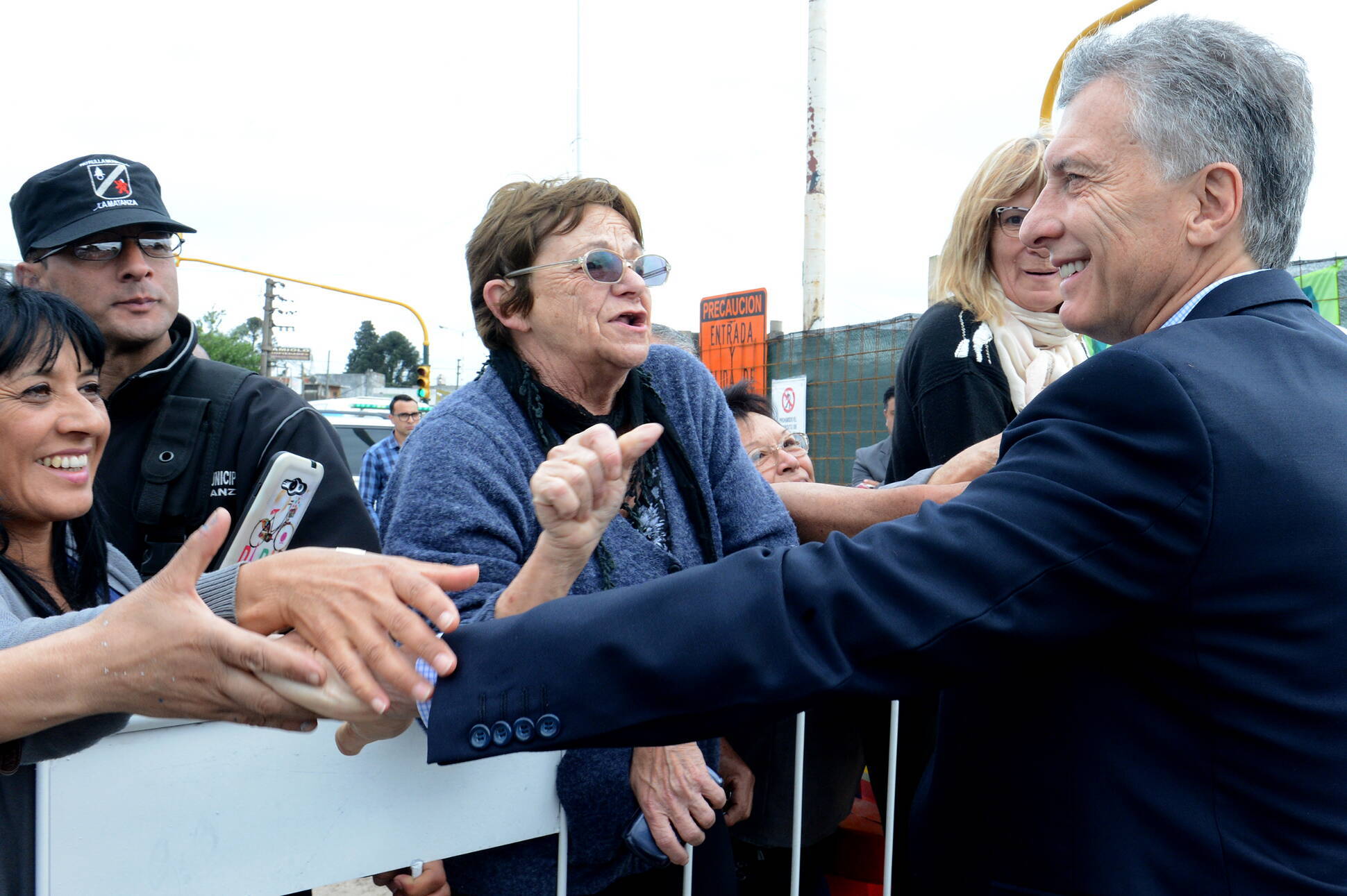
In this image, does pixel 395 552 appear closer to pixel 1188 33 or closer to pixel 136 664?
pixel 136 664

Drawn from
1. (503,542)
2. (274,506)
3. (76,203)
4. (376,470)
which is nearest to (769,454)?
(503,542)

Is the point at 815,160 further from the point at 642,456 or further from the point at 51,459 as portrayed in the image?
the point at 51,459

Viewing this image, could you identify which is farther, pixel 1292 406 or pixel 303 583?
pixel 303 583

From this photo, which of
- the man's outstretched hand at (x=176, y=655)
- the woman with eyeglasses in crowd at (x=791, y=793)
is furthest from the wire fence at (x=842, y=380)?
the man's outstretched hand at (x=176, y=655)

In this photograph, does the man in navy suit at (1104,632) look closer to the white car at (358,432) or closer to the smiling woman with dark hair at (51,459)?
A: the smiling woman with dark hair at (51,459)

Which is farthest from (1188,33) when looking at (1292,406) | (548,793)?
(548,793)

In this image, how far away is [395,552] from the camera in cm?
184

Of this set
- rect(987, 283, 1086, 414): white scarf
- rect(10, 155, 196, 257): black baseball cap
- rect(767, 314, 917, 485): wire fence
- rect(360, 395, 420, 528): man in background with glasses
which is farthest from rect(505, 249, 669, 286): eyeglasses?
rect(767, 314, 917, 485): wire fence

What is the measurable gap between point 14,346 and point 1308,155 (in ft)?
8.15

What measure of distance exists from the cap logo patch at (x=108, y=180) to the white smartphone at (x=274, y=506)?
5.17 feet

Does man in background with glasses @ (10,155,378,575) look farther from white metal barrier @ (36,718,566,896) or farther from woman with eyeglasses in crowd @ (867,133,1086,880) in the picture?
woman with eyeglasses in crowd @ (867,133,1086,880)

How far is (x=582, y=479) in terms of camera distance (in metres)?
1.50

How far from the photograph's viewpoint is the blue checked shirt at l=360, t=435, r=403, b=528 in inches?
266

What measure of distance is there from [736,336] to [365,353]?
316 ft
